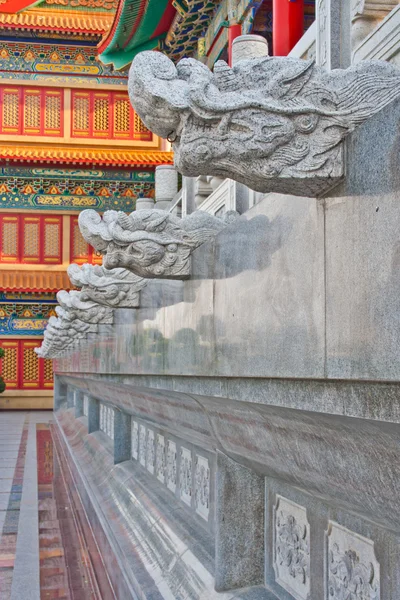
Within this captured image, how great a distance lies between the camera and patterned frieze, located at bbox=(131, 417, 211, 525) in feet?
17.7

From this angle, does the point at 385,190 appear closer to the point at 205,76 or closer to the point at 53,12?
the point at 205,76

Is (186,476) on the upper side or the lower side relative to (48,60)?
lower

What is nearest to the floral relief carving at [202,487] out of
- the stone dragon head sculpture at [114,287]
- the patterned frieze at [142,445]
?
the stone dragon head sculpture at [114,287]

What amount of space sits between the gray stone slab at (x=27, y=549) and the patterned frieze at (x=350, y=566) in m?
2.33

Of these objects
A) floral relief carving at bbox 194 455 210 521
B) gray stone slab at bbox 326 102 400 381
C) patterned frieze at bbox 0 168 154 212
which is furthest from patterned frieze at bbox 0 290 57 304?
gray stone slab at bbox 326 102 400 381

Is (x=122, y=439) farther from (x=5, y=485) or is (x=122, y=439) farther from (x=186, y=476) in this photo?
(x=186, y=476)

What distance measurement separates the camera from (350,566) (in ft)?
10.2

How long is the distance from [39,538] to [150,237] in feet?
10.4

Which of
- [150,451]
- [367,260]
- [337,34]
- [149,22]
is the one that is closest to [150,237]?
[337,34]

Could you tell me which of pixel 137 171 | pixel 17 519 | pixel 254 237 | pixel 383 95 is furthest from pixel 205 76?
pixel 137 171

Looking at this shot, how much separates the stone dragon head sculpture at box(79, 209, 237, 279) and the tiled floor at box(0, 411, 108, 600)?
1994 millimetres

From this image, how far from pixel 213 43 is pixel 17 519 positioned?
9073mm

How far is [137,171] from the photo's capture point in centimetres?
2692

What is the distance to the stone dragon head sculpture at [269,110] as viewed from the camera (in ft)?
8.30
